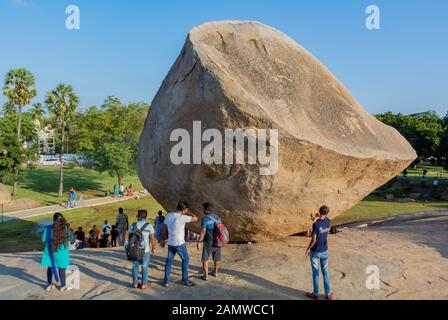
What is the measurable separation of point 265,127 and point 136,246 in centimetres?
295

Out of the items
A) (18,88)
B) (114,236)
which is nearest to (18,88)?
(18,88)

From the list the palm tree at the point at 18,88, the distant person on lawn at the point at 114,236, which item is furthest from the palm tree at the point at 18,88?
the distant person on lawn at the point at 114,236

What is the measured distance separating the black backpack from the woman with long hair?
3.54 ft

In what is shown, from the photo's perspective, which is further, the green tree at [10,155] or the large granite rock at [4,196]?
the green tree at [10,155]

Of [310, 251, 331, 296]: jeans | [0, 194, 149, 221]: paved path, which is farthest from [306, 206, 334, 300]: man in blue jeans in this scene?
[0, 194, 149, 221]: paved path

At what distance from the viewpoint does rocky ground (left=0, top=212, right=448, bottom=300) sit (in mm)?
6281

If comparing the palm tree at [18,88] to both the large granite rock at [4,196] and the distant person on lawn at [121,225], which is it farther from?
the distant person on lawn at [121,225]

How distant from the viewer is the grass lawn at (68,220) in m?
16.2

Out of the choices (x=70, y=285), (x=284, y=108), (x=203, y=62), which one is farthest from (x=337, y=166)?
(x=70, y=285)

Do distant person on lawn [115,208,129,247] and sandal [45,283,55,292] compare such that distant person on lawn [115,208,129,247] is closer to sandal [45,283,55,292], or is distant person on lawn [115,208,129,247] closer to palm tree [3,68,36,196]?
sandal [45,283,55,292]

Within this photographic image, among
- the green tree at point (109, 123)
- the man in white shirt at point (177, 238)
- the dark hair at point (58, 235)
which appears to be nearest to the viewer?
the dark hair at point (58, 235)

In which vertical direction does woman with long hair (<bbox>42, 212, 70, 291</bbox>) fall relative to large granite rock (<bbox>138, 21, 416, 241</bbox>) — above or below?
below

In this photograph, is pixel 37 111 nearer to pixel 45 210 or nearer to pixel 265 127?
pixel 45 210

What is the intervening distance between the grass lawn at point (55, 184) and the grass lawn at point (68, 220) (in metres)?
5.66
